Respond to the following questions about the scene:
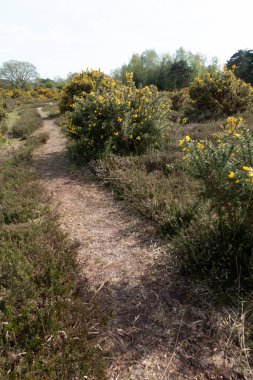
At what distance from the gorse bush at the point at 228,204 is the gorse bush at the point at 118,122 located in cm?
387

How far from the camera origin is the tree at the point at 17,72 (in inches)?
Answer: 2427

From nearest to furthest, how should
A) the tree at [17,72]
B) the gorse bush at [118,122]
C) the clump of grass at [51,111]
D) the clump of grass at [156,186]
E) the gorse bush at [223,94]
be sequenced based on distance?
the clump of grass at [156,186] < the gorse bush at [118,122] < the gorse bush at [223,94] < the clump of grass at [51,111] < the tree at [17,72]

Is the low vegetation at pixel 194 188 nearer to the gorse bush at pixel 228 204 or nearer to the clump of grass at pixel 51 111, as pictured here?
the gorse bush at pixel 228 204

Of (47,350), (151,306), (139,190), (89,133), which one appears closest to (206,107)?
(89,133)

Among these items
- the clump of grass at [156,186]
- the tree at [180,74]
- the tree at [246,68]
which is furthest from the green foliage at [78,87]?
the tree at [246,68]

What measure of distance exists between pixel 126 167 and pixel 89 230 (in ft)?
7.19

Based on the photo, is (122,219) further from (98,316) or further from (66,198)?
(98,316)

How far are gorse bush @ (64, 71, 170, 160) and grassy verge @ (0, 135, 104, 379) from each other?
11.1ft

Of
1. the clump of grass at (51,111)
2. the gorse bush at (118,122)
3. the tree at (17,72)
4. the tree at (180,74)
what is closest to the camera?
the gorse bush at (118,122)

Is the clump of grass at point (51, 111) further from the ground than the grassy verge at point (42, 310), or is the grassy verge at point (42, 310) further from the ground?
the clump of grass at point (51, 111)

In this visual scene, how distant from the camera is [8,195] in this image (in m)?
4.28

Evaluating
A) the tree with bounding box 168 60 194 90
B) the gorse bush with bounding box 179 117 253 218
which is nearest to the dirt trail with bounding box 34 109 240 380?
the gorse bush with bounding box 179 117 253 218

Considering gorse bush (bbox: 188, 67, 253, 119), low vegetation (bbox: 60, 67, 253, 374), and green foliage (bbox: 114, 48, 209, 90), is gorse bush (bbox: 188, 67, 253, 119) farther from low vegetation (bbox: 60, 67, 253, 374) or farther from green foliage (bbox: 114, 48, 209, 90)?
green foliage (bbox: 114, 48, 209, 90)

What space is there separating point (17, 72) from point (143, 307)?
7288 cm
